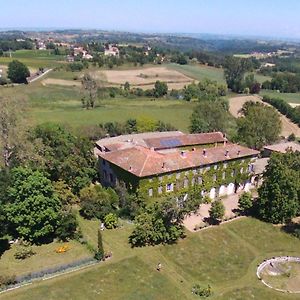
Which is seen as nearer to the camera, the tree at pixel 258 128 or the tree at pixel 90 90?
the tree at pixel 258 128

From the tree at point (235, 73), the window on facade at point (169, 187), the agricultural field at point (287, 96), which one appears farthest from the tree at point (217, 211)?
the tree at point (235, 73)

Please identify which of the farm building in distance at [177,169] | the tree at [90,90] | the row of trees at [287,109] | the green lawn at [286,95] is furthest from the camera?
the green lawn at [286,95]

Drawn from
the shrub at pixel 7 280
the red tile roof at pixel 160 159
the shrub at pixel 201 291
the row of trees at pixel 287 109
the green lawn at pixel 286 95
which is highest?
the red tile roof at pixel 160 159

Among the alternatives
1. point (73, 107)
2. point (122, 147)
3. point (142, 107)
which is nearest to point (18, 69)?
point (73, 107)

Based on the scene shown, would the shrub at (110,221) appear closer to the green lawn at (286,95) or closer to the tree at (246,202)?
the tree at (246,202)

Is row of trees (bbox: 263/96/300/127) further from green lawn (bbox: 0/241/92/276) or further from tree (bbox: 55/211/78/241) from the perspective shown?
green lawn (bbox: 0/241/92/276)

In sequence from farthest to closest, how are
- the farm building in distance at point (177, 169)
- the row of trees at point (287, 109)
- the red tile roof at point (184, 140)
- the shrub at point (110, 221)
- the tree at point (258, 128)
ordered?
the row of trees at point (287, 109) → the tree at point (258, 128) → the red tile roof at point (184, 140) → the farm building in distance at point (177, 169) → the shrub at point (110, 221)

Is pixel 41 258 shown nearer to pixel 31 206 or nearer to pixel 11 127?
pixel 31 206
